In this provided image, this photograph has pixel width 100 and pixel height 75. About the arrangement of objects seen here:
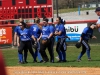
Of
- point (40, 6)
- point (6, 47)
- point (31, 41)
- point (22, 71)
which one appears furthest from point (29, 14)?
point (22, 71)

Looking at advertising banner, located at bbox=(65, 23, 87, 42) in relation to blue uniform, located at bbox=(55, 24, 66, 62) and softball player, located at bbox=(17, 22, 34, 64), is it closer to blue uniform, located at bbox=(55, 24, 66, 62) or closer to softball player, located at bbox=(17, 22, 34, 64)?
blue uniform, located at bbox=(55, 24, 66, 62)

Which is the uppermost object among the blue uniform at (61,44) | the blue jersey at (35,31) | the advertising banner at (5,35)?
the blue jersey at (35,31)

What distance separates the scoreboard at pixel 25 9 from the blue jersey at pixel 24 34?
11.1 metres

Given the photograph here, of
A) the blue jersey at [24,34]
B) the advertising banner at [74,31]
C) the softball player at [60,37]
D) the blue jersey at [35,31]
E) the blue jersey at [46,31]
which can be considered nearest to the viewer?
the blue jersey at [46,31]

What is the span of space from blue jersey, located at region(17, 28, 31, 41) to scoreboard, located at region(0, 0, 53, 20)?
11.1 metres

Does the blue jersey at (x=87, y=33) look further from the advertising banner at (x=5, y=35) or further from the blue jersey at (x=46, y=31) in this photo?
the advertising banner at (x=5, y=35)

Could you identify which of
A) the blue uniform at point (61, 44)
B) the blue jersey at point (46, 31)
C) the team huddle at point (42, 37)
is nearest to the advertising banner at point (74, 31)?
the blue uniform at point (61, 44)

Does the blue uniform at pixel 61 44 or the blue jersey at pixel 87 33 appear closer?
the blue jersey at pixel 87 33

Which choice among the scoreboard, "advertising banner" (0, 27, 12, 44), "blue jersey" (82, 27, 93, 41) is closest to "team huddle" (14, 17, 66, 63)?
"blue jersey" (82, 27, 93, 41)

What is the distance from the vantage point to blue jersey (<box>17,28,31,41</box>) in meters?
13.1

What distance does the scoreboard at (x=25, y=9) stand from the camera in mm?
24364

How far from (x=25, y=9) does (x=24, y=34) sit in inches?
463

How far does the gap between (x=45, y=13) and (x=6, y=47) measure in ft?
13.0

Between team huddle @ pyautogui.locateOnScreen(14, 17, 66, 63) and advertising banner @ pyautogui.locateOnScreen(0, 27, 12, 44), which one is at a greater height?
team huddle @ pyautogui.locateOnScreen(14, 17, 66, 63)
